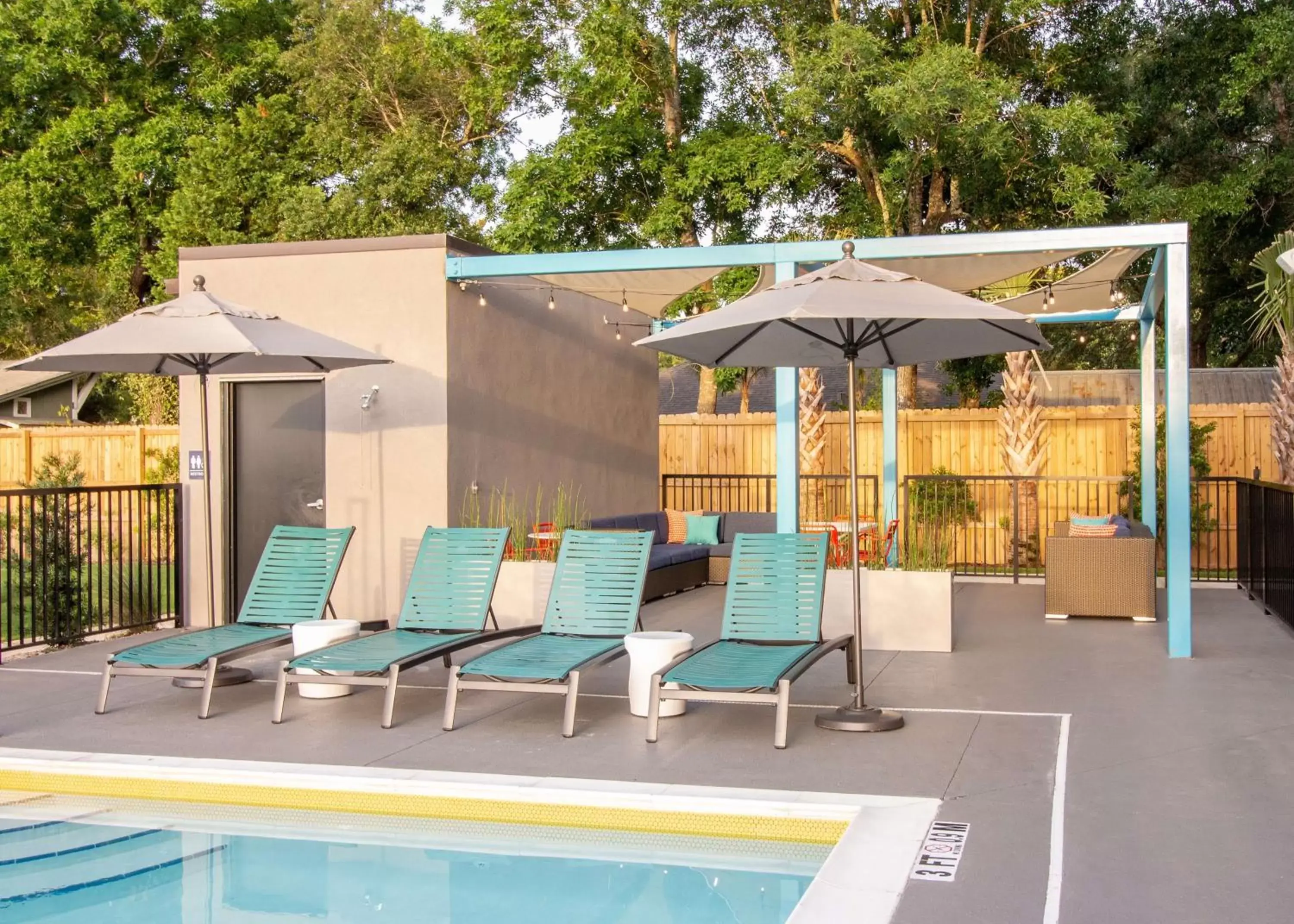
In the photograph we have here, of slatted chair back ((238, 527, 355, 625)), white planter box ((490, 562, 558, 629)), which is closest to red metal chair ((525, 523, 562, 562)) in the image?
white planter box ((490, 562, 558, 629))

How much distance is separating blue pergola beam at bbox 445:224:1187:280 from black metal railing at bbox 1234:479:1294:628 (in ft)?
8.43

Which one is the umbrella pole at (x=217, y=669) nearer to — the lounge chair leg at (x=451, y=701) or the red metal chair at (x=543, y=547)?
the lounge chair leg at (x=451, y=701)

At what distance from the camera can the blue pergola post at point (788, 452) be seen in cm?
906

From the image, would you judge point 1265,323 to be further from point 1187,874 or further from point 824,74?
point 1187,874

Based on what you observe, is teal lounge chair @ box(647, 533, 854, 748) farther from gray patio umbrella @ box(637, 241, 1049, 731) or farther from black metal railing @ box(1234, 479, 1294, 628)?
black metal railing @ box(1234, 479, 1294, 628)

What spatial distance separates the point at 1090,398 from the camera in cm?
2306

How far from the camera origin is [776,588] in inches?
283

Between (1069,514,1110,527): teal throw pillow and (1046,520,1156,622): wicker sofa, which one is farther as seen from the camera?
(1069,514,1110,527): teal throw pillow

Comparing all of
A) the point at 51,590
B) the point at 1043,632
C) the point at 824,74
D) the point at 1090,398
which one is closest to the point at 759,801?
the point at 1043,632

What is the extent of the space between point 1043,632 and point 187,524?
282 inches

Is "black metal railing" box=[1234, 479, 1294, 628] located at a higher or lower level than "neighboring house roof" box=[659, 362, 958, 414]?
lower

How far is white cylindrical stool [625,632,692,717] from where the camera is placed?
6.77 metres

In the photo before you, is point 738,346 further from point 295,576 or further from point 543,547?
point 543,547

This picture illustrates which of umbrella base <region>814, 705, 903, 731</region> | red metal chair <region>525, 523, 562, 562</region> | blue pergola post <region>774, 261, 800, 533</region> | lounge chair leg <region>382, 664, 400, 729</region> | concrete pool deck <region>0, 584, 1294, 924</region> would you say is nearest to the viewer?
concrete pool deck <region>0, 584, 1294, 924</region>
